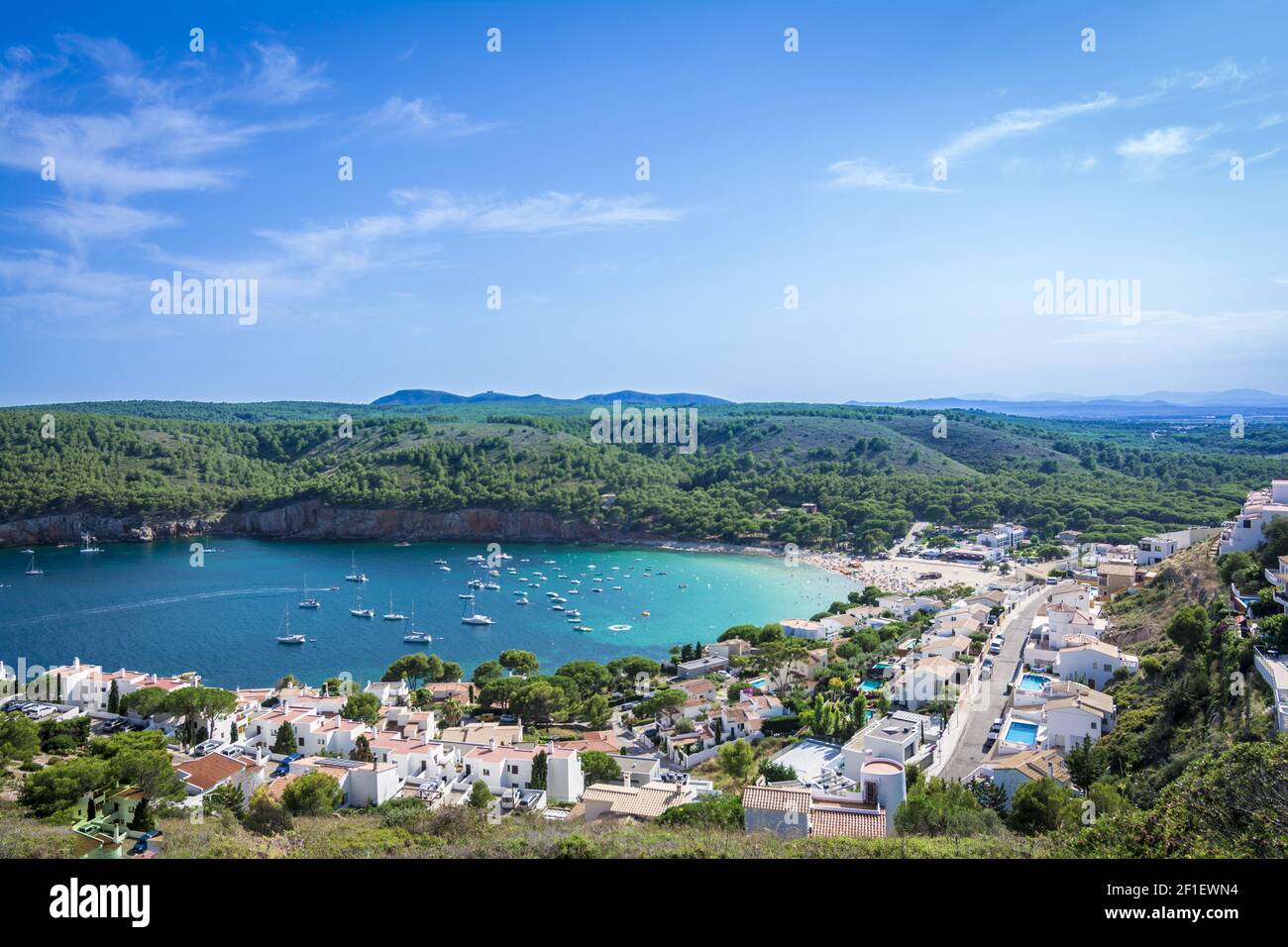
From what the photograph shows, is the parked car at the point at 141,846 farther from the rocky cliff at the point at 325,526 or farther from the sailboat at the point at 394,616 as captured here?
the rocky cliff at the point at 325,526

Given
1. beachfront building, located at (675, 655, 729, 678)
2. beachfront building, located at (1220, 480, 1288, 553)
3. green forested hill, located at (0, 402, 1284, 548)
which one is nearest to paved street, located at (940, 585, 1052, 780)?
beachfront building, located at (1220, 480, 1288, 553)

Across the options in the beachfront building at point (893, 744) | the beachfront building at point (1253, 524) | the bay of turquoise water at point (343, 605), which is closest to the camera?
the beachfront building at point (893, 744)

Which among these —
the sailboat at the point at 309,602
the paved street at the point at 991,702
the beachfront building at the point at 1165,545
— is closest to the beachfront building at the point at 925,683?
the paved street at the point at 991,702

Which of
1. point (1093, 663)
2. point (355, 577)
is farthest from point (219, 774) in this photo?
point (355, 577)

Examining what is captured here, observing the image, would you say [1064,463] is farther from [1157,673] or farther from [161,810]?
[161,810]

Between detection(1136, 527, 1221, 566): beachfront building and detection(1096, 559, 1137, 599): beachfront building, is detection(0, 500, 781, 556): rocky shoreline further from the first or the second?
detection(1096, 559, 1137, 599): beachfront building

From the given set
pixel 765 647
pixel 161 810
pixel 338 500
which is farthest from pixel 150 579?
pixel 161 810

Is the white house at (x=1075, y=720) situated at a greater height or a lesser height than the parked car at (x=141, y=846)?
lesser
